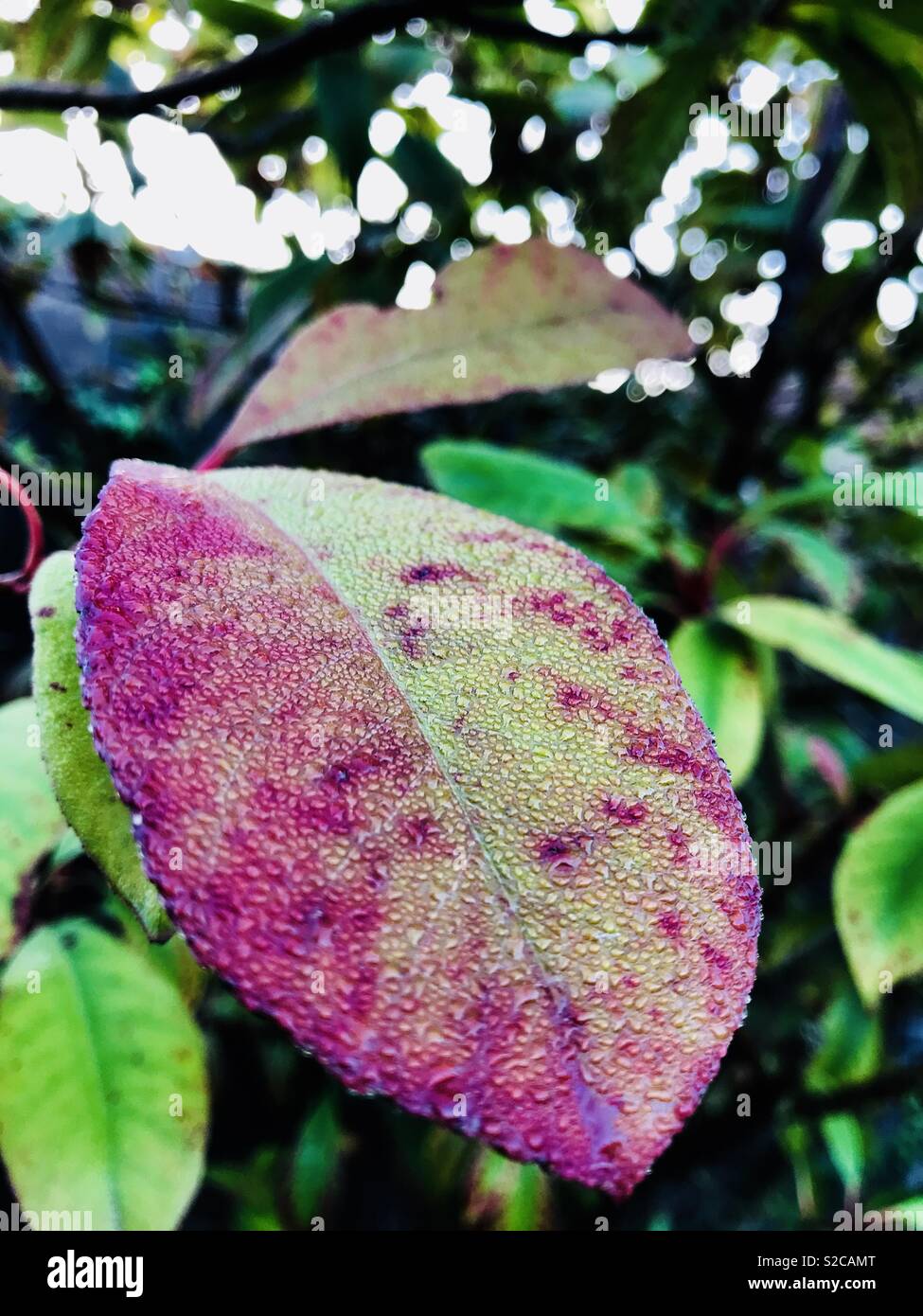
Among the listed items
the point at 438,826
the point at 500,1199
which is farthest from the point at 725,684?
the point at 500,1199

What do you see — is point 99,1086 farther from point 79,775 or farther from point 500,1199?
point 500,1199

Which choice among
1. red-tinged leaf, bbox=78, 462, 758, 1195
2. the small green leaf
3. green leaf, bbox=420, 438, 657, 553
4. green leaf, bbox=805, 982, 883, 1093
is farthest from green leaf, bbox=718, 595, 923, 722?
the small green leaf

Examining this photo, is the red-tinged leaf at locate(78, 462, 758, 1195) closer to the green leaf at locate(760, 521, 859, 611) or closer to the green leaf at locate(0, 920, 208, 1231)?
the green leaf at locate(0, 920, 208, 1231)

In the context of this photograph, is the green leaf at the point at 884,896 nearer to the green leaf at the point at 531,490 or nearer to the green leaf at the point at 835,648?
the green leaf at the point at 835,648

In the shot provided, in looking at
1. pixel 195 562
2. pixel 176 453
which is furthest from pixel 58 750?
pixel 176 453

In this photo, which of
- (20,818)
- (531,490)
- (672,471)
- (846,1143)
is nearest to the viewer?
(20,818)

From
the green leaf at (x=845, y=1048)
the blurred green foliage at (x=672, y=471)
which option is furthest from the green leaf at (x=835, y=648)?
the green leaf at (x=845, y=1048)
